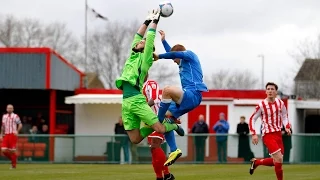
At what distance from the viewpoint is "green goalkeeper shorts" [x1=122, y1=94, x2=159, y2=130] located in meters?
15.2

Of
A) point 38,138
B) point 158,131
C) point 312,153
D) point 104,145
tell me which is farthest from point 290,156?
point 158,131

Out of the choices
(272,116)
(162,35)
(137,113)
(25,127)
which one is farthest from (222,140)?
(137,113)

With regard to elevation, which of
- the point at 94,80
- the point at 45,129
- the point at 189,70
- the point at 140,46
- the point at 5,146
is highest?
the point at 94,80

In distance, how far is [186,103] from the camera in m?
15.6

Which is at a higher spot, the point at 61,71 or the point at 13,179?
the point at 61,71

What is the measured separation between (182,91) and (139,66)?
2.90 ft

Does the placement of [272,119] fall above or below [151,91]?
below

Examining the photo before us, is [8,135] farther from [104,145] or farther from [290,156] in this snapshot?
[290,156]

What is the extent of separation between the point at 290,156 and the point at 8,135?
9904 millimetres

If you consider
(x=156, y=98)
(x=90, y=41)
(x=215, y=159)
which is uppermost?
(x=90, y=41)

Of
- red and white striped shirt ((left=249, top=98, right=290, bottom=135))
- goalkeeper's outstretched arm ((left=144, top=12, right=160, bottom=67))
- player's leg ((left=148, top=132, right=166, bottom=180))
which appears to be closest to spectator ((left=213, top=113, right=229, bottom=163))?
red and white striped shirt ((left=249, top=98, right=290, bottom=135))

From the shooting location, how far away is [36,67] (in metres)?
37.3

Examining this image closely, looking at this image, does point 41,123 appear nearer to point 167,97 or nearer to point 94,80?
point 167,97

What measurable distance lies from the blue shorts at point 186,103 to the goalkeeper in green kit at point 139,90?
272 mm
